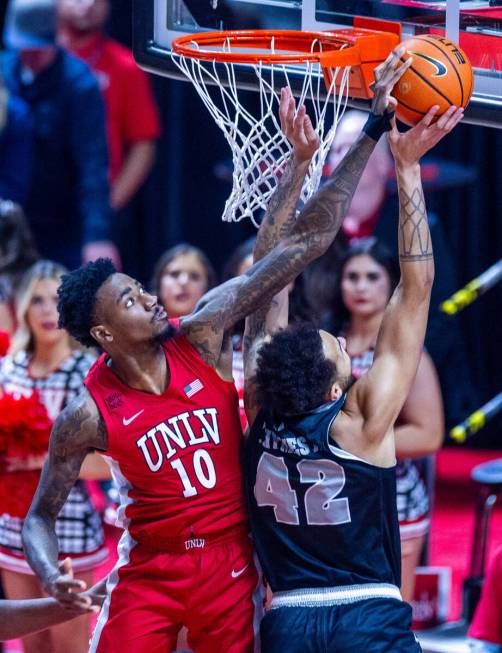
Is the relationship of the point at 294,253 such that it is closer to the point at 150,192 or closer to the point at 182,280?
the point at 182,280

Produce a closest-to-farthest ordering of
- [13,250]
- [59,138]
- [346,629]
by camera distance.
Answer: [346,629]
[13,250]
[59,138]

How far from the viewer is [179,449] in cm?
420

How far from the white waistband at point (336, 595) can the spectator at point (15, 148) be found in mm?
6106

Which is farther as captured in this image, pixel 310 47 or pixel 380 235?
pixel 380 235

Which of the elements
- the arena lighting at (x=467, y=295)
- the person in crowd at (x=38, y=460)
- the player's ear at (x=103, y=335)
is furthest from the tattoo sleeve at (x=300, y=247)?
the arena lighting at (x=467, y=295)

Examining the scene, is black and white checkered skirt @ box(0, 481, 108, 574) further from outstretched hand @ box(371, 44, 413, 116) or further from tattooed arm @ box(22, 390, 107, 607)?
outstretched hand @ box(371, 44, 413, 116)

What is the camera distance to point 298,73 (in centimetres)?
470

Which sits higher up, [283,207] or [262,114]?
[262,114]

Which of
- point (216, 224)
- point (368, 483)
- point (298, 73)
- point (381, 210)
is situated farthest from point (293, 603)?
point (216, 224)

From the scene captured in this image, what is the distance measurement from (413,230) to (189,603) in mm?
1364

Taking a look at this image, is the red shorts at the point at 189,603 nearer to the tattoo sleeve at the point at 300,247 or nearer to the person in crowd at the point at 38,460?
the tattoo sleeve at the point at 300,247

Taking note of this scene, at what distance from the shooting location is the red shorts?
418 centimetres

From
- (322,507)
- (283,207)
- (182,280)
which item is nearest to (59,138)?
(182,280)

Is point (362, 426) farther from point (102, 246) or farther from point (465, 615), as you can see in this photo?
point (102, 246)
